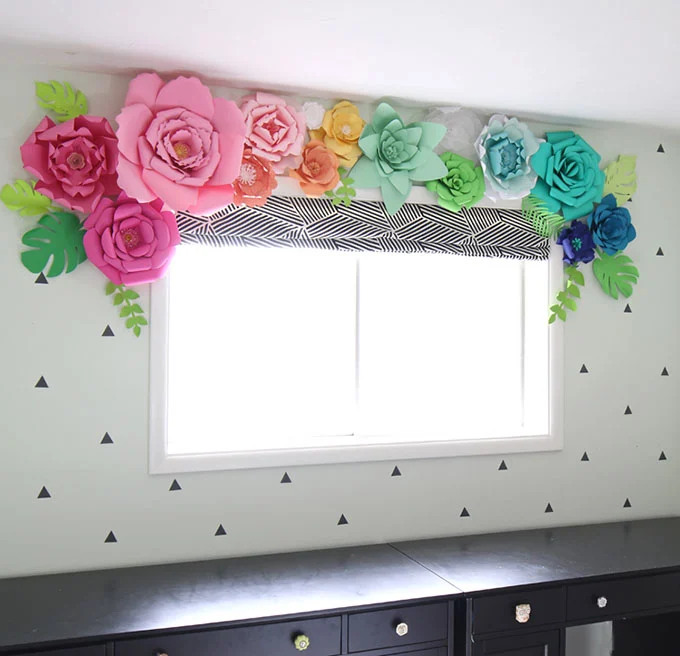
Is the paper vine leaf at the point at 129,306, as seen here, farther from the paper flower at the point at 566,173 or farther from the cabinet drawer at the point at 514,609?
the paper flower at the point at 566,173

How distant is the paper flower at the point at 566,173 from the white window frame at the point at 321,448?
0.60 ft

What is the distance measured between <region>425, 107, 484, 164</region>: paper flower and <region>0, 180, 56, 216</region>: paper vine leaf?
1.35 meters

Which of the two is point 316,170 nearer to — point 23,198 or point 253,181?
point 253,181

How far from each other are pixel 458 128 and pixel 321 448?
125cm

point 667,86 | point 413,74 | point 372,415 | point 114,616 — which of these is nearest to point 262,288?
point 372,415

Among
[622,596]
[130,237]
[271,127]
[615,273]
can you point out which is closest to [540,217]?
[615,273]

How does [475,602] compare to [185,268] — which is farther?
[185,268]

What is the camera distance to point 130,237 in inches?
88.7

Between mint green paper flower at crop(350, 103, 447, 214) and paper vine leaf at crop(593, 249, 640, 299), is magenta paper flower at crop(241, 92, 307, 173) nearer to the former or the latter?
mint green paper flower at crop(350, 103, 447, 214)

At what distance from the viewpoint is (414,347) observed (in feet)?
9.48

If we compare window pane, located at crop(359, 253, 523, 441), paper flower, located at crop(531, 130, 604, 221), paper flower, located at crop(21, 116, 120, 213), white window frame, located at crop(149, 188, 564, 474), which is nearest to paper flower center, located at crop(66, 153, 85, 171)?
A: paper flower, located at crop(21, 116, 120, 213)

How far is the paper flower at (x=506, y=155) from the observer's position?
2682mm

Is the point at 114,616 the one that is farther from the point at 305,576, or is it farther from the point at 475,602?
the point at 475,602

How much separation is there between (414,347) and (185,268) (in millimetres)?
929
